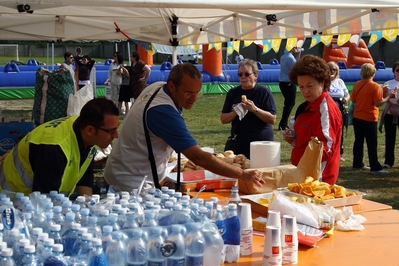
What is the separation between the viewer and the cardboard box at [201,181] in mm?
4113

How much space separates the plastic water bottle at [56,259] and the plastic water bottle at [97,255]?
0.33 feet

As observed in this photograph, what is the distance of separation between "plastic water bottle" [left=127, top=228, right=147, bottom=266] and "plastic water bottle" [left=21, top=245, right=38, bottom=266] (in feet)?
1.18

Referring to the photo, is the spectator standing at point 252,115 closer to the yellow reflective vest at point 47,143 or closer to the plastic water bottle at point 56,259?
the yellow reflective vest at point 47,143

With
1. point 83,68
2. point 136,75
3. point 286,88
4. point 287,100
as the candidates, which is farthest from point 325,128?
point 83,68

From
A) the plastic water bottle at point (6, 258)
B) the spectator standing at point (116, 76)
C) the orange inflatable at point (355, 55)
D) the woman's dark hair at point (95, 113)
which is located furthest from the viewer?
the orange inflatable at point (355, 55)

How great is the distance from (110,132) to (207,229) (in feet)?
3.45

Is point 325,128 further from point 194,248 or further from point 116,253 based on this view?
point 116,253

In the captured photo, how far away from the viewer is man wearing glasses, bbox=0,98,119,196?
10.1 ft

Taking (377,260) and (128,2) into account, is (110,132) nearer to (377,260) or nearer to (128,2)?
(128,2)

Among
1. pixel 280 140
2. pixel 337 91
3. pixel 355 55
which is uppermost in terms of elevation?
pixel 355 55

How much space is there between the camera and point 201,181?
413 cm

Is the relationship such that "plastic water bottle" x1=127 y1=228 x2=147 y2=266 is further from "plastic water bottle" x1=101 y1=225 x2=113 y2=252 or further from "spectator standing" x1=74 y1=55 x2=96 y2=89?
"spectator standing" x1=74 y1=55 x2=96 y2=89

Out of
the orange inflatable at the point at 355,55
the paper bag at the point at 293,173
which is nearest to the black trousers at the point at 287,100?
the orange inflatable at the point at 355,55

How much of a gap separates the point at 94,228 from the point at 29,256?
1.18 ft
